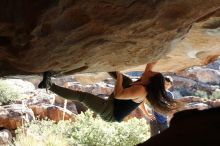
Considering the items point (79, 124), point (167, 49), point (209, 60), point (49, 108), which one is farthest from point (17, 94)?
point (167, 49)

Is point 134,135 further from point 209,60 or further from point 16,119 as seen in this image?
point 209,60

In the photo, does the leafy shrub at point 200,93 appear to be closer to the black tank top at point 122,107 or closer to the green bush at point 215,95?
the green bush at point 215,95

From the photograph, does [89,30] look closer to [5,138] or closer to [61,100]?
[5,138]

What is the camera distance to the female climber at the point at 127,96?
15.8 feet

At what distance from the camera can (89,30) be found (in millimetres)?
3016

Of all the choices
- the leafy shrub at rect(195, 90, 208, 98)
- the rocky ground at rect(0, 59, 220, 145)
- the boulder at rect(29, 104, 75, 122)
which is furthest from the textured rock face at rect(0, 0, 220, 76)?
the leafy shrub at rect(195, 90, 208, 98)

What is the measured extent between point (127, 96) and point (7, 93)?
10.2m

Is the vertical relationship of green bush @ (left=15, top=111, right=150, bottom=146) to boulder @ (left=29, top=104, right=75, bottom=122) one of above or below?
above

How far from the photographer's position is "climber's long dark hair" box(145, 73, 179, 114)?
15.7 ft

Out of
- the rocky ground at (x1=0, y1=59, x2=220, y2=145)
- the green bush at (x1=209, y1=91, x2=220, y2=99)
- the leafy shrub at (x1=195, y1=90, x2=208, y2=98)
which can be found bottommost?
the leafy shrub at (x1=195, y1=90, x2=208, y2=98)

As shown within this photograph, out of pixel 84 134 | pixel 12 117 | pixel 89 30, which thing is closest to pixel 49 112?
pixel 12 117

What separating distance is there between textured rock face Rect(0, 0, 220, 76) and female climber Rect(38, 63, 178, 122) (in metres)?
0.47

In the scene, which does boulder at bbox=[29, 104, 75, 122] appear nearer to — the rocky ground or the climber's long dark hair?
the rocky ground

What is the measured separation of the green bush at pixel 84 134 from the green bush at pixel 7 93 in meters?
2.81
